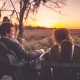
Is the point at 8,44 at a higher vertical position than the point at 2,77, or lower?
higher

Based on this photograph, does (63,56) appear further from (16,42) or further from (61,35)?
(16,42)

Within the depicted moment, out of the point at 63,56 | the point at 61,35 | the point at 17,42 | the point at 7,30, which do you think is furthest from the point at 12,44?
the point at 63,56

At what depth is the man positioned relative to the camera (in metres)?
8.30

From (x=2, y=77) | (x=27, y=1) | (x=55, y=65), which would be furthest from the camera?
(x=27, y=1)

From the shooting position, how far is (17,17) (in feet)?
67.6

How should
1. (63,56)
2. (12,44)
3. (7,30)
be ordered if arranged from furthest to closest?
(7,30) < (12,44) < (63,56)

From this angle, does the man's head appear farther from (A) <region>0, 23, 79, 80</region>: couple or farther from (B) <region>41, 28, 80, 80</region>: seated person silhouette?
(B) <region>41, 28, 80, 80</region>: seated person silhouette

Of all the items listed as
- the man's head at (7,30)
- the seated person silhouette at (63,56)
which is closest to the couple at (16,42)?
the man's head at (7,30)

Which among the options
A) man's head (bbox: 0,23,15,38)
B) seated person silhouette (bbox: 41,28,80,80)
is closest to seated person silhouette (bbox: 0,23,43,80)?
man's head (bbox: 0,23,15,38)

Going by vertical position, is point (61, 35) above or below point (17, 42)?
above

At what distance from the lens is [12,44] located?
8297 mm

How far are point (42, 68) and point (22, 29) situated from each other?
12947mm

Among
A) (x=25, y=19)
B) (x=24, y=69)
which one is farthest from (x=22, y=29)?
(x=24, y=69)

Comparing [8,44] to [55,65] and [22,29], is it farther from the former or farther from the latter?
[22,29]
